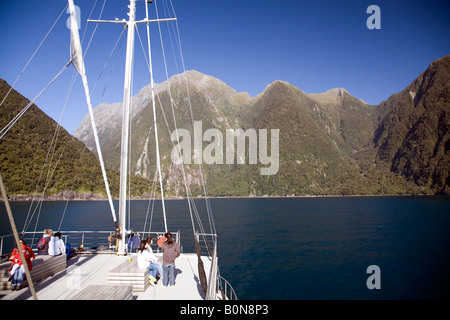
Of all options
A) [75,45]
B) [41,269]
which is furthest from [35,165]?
[41,269]

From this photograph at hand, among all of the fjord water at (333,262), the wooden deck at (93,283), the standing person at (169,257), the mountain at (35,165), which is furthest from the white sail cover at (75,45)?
the mountain at (35,165)

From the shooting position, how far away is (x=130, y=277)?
28.6 ft

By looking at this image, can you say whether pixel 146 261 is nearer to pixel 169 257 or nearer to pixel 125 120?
pixel 169 257

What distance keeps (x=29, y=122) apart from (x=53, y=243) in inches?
8706

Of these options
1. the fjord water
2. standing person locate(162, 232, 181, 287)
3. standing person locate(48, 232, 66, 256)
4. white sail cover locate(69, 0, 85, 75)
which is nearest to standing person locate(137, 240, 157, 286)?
standing person locate(162, 232, 181, 287)

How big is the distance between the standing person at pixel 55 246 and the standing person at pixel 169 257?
5396 millimetres

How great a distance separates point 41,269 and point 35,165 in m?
178

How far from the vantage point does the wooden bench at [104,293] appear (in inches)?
248

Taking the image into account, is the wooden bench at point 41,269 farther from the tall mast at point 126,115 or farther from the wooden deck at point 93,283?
the tall mast at point 126,115

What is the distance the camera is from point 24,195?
479 feet
